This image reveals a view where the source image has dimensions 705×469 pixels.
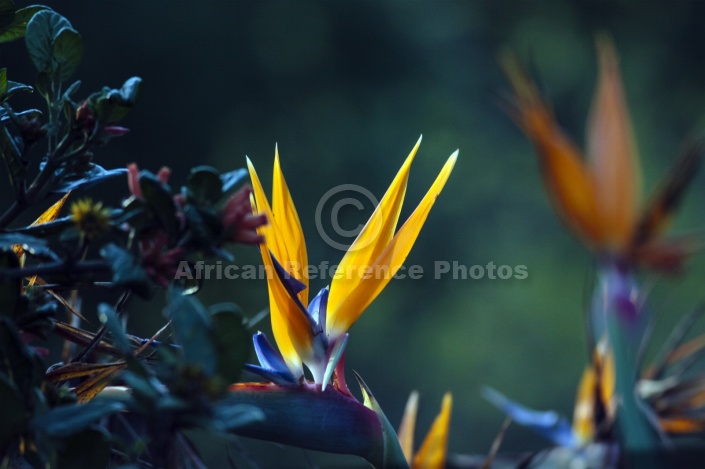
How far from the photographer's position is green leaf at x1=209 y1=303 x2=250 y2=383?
22cm

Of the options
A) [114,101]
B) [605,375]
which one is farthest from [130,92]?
[605,375]

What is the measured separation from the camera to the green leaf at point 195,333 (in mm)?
217

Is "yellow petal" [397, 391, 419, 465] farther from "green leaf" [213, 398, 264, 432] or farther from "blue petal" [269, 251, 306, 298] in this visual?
"green leaf" [213, 398, 264, 432]

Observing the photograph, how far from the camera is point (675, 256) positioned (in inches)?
11.9

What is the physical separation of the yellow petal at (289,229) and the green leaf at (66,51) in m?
0.10

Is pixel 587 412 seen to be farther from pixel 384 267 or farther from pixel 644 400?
pixel 384 267

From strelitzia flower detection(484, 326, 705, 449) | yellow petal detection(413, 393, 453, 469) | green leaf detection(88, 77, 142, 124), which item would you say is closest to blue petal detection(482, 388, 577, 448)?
strelitzia flower detection(484, 326, 705, 449)

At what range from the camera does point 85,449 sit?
0.24 m

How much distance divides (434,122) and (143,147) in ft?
4.09

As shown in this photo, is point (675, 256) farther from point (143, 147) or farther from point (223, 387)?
point (143, 147)

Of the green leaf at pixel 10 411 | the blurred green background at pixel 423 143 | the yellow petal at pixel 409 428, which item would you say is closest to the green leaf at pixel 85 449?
the green leaf at pixel 10 411

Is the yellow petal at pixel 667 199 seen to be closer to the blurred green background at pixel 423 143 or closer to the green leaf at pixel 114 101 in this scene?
the green leaf at pixel 114 101

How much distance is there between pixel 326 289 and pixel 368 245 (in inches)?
1.5

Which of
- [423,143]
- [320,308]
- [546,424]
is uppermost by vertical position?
[320,308]
